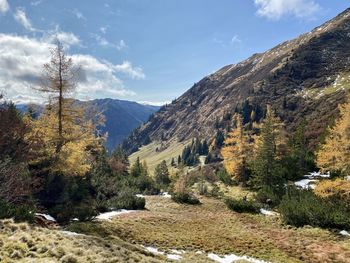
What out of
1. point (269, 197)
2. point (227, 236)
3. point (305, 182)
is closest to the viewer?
point (227, 236)

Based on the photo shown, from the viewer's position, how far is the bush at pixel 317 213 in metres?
30.3

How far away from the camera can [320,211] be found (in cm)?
3155

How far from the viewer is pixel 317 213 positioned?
31.4 meters

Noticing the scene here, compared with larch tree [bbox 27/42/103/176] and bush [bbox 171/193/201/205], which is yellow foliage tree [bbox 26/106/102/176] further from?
bush [bbox 171/193/201/205]

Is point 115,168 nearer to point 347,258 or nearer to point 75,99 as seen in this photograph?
point 75,99

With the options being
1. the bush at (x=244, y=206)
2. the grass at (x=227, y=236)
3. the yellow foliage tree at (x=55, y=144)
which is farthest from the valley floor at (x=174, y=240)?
the yellow foliage tree at (x=55, y=144)

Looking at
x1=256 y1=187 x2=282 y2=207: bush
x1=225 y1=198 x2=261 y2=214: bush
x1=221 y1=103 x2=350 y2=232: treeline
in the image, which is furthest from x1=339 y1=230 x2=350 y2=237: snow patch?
x1=256 y1=187 x2=282 y2=207: bush

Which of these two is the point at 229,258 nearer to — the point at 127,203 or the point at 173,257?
the point at 173,257

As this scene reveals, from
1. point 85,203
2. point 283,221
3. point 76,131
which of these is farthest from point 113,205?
point 283,221

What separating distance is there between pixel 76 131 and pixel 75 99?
3.21 meters

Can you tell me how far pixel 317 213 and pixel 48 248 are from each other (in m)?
26.1

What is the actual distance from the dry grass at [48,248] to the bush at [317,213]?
20986mm

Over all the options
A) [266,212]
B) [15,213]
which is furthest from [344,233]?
[15,213]

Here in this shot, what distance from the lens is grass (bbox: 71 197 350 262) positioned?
23109 millimetres
